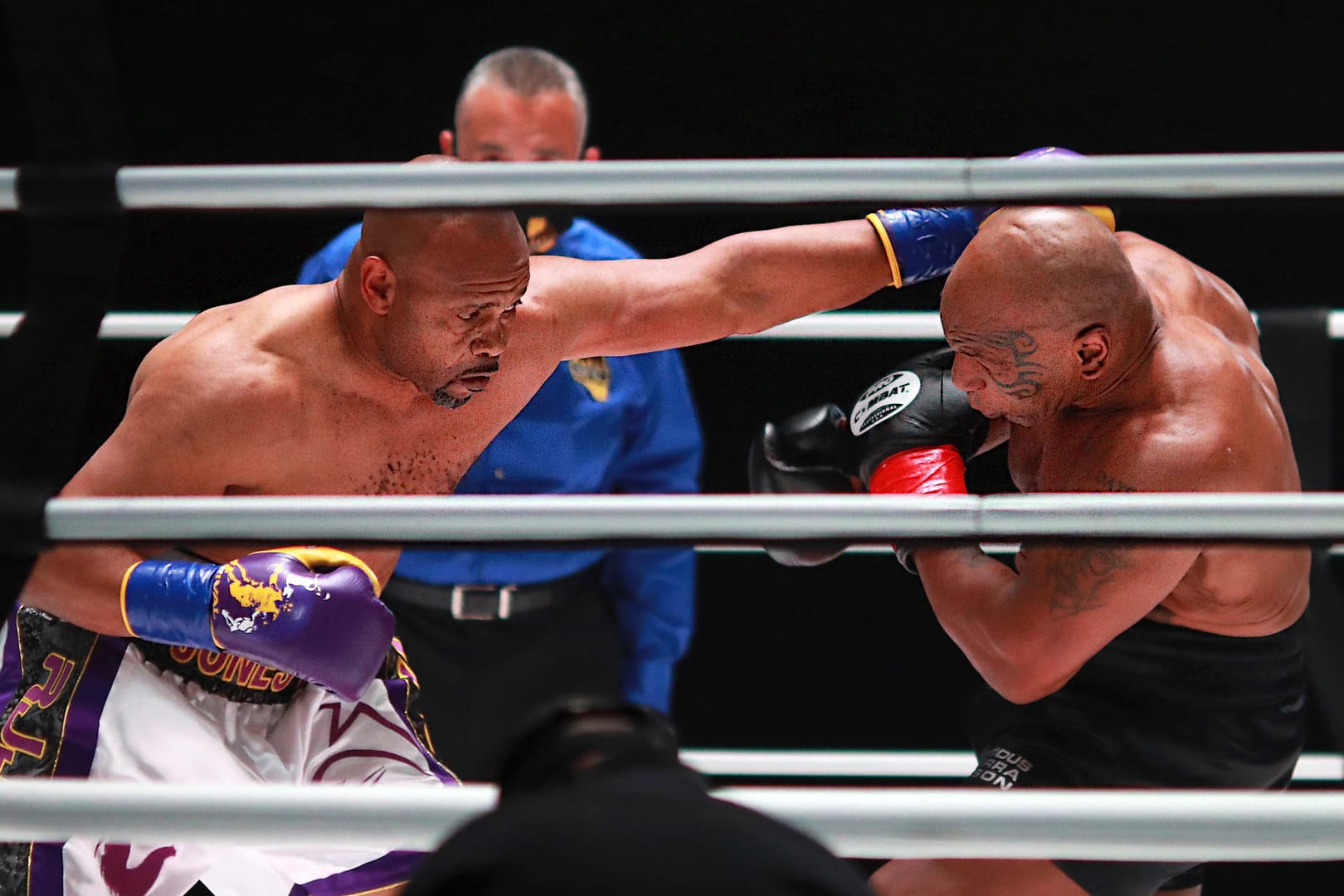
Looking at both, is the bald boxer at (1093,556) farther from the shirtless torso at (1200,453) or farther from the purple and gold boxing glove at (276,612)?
the purple and gold boxing glove at (276,612)

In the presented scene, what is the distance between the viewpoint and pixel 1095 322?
1300 millimetres

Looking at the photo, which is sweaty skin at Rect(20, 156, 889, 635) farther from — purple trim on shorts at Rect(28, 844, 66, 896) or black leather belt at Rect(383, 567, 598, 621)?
black leather belt at Rect(383, 567, 598, 621)

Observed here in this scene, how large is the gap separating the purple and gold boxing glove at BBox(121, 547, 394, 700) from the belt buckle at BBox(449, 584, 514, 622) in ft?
2.60

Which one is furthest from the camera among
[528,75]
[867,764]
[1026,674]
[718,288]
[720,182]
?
[528,75]

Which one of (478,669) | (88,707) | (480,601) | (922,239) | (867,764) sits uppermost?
(922,239)

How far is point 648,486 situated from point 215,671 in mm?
809

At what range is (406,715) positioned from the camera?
140 cm

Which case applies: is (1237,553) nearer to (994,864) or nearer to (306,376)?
(994,864)

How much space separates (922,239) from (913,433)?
0.20 metres

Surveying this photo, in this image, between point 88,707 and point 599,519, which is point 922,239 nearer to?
point 599,519

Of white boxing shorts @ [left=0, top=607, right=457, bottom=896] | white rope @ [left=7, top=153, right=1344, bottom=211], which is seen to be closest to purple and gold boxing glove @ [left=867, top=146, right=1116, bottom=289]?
white rope @ [left=7, top=153, right=1344, bottom=211]

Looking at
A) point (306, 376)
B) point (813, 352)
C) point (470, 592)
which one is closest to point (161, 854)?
point (306, 376)

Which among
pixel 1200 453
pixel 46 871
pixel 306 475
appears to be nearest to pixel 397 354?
pixel 306 475

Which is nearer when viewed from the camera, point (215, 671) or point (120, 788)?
point (120, 788)
